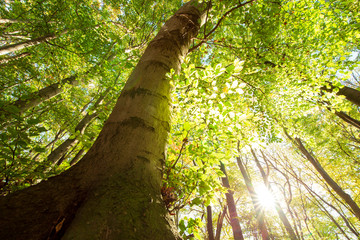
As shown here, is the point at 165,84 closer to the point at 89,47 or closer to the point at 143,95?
the point at 143,95

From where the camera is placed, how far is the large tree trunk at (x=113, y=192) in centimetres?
55

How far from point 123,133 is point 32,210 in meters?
0.50

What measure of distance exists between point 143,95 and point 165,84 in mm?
286

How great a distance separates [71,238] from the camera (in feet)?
1.64

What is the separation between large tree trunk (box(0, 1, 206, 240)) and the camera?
55 centimetres

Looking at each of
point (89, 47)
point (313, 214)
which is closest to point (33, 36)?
point (89, 47)

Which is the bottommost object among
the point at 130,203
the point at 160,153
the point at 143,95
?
the point at 130,203

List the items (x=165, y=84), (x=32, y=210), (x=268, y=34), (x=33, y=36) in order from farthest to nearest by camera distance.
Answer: (x=33, y=36), (x=268, y=34), (x=165, y=84), (x=32, y=210)

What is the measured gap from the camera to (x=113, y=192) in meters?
0.66

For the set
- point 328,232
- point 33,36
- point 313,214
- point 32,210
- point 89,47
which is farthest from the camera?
point 313,214

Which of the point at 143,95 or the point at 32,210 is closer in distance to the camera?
the point at 32,210

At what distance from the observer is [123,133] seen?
90cm

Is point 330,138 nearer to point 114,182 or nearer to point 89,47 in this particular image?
point 114,182

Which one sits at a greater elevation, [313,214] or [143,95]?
[313,214]
